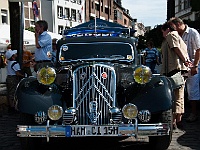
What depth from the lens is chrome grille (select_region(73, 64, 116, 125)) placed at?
15.3ft

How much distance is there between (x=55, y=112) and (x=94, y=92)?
1.85ft

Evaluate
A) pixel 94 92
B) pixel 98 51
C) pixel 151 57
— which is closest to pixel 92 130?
pixel 94 92

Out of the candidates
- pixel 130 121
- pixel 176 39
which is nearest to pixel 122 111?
pixel 130 121

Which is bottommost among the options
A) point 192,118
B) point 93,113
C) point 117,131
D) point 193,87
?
point 192,118

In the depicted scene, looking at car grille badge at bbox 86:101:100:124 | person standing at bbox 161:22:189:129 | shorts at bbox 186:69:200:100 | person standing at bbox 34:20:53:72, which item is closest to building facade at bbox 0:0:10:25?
person standing at bbox 34:20:53:72

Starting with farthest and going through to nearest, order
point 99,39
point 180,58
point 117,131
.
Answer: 1. point 99,39
2. point 180,58
3. point 117,131

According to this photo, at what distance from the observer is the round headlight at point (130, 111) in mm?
4598

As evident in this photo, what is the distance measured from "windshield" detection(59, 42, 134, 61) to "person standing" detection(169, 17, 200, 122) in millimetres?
1013

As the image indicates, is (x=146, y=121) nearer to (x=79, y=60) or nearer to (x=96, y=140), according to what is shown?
(x=96, y=140)

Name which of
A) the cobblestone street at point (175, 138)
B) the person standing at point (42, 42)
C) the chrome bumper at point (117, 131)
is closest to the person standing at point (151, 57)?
the cobblestone street at point (175, 138)

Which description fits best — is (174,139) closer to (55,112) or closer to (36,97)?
(55,112)

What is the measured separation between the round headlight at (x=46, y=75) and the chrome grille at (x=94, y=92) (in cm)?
32

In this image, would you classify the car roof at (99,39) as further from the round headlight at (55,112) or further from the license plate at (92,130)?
the license plate at (92,130)

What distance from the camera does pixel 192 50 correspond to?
689cm
